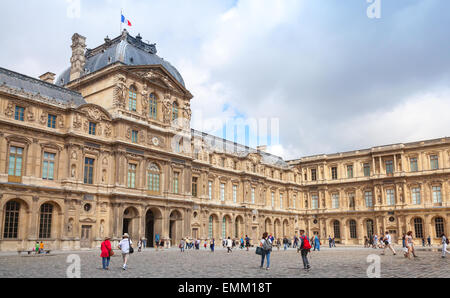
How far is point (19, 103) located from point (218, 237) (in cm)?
2782

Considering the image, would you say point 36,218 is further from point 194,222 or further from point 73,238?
point 194,222

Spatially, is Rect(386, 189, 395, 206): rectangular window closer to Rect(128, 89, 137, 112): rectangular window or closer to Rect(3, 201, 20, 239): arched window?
Rect(128, 89, 137, 112): rectangular window

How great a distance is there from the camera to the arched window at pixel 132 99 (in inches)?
1559

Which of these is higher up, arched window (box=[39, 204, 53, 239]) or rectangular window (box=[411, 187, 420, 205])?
rectangular window (box=[411, 187, 420, 205])

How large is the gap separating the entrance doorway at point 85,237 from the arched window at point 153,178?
727cm

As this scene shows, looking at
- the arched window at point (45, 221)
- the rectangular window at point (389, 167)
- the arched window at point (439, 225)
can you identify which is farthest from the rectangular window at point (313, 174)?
the arched window at point (45, 221)

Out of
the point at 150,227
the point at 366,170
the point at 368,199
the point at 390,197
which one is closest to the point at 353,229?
the point at 368,199

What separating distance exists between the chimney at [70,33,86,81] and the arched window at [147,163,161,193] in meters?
12.5

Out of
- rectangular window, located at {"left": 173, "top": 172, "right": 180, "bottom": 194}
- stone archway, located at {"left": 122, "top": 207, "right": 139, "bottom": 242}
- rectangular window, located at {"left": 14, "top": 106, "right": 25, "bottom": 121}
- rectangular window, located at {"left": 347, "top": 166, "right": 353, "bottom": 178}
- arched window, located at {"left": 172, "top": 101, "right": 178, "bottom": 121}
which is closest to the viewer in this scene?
rectangular window, located at {"left": 14, "top": 106, "right": 25, "bottom": 121}

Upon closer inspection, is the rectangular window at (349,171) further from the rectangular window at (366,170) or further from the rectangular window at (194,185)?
the rectangular window at (194,185)

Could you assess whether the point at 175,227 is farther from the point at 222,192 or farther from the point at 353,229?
the point at 353,229

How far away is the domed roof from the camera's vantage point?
1607 inches

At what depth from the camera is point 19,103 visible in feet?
104

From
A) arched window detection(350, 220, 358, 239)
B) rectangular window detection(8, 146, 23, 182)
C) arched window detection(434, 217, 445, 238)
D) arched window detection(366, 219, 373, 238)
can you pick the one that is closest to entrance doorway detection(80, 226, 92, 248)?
rectangular window detection(8, 146, 23, 182)
